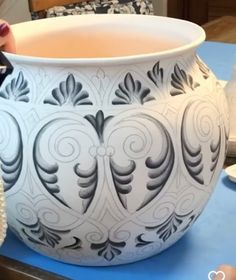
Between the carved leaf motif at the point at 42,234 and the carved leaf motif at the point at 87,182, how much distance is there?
0.04m

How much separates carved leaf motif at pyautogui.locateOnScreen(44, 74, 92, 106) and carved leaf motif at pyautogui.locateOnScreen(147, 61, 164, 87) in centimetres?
5

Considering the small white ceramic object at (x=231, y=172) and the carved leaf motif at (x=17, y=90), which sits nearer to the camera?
the carved leaf motif at (x=17, y=90)

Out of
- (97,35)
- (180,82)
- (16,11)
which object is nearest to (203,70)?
(180,82)

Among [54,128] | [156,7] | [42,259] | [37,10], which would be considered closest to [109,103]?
[54,128]

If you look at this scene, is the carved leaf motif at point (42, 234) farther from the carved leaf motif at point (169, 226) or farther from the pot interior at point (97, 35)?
the pot interior at point (97, 35)

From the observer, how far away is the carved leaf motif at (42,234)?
45 centimetres

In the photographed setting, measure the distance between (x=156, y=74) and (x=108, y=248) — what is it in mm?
145

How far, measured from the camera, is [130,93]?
43cm

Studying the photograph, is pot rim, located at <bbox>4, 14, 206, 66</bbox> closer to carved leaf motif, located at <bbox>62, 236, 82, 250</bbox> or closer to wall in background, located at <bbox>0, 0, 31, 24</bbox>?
carved leaf motif, located at <bbox>62, 236, 82, 250</bbox>

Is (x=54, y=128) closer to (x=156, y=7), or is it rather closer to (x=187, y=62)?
(x=187, y=62)

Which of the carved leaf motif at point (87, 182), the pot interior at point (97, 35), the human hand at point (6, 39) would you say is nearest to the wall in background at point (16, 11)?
the pot interior at point (97, 35)

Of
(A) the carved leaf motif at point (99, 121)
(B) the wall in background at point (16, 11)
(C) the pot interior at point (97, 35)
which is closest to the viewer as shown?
Result: (A) the carved leaf motif at point (99, 121)

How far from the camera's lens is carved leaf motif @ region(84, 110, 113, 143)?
42cm

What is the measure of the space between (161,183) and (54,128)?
0.09 meters
